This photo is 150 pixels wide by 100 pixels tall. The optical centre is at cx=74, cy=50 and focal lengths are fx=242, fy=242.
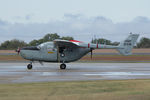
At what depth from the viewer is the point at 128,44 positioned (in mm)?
22000

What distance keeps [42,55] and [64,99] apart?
43.2ft

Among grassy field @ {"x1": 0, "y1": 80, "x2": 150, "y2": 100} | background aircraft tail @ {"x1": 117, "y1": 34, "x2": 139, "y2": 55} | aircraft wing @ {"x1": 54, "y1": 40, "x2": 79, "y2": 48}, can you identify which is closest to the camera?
grassy field @ {"x1": 0, "y1": 80, "x2": 150, "y2": 100}

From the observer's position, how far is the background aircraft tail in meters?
21.9

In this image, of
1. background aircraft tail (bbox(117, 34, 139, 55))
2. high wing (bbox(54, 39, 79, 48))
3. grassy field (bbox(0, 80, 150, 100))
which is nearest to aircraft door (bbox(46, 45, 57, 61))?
high wing (bbox(54, 39, 79, 48))

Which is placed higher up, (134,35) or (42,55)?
(134,35)

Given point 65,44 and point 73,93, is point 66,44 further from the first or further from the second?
point 73,93

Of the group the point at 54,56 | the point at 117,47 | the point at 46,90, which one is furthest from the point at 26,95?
the point at 117,47

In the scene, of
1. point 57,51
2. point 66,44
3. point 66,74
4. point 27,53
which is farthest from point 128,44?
point 27,53

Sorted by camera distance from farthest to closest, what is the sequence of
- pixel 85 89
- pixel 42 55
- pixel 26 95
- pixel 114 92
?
pixel 42 55 < pixel 85 89 < pixel 114 92 < pixel 26 95

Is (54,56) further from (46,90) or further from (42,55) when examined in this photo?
(46,90)

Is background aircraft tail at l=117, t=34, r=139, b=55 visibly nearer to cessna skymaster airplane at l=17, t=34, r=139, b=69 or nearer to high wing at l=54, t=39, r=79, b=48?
cessna skymaster airplane at l=17, t=34, r=139, b=69

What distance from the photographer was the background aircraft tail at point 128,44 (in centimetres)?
2189

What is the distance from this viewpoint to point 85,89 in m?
10.2

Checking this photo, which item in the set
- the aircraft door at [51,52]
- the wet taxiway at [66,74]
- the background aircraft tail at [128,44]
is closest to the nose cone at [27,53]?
the aircraft door at [51,52]
